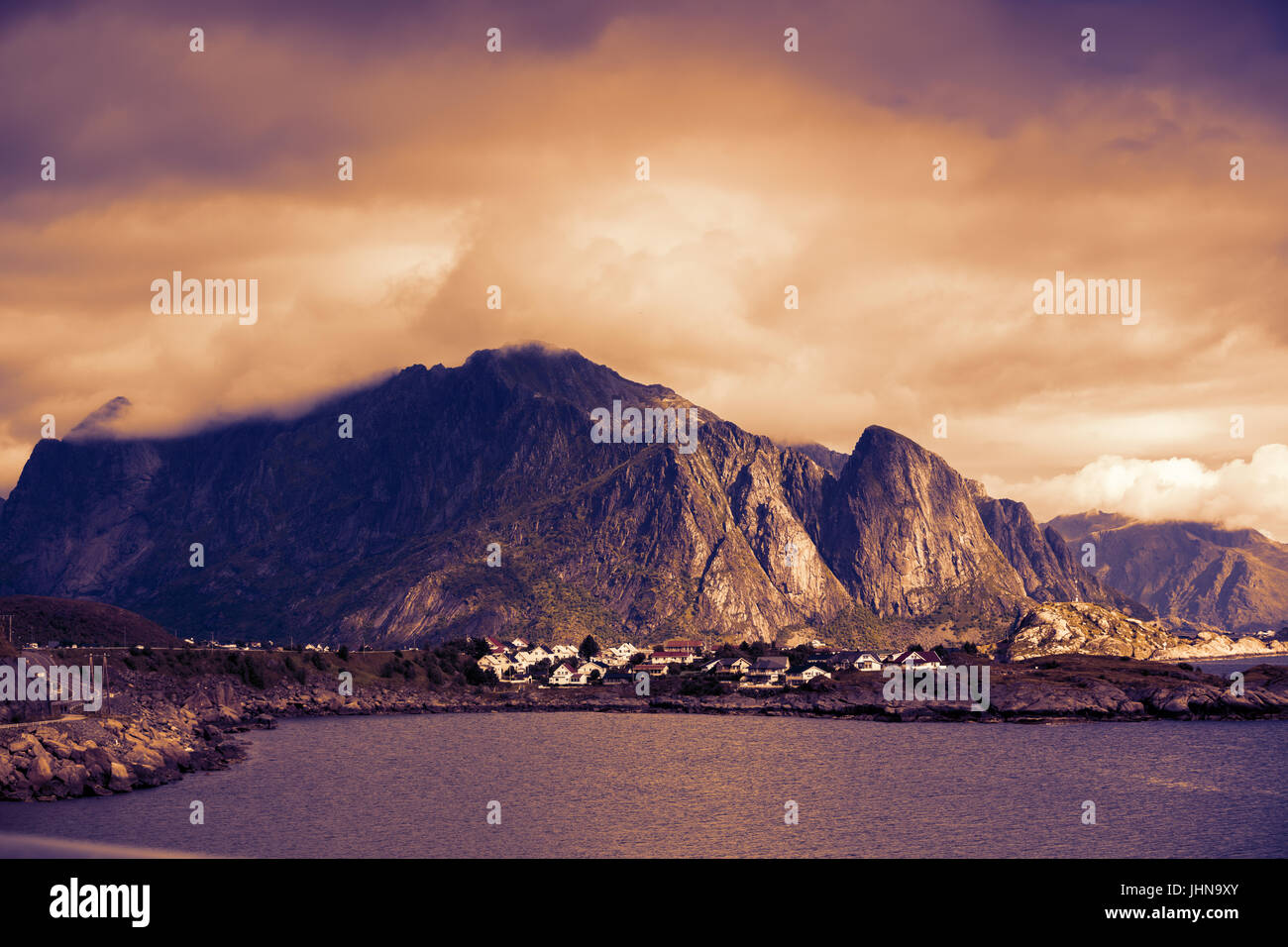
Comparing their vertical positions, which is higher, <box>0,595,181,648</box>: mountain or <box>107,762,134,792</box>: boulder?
<box>0,595,181,648</box>: mountain

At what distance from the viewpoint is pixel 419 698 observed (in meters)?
157

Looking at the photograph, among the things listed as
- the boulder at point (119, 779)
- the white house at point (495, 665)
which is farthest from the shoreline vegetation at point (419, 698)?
the white house at point (495, 665)

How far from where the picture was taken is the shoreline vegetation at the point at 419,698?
230ft

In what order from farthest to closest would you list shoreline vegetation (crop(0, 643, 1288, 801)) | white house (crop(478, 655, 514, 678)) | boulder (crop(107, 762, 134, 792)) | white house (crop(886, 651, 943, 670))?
white house (crop(478, 655, 514, 678)) < white house (crop(886, 651, 943, 670)) < shoreline vegetation (crop(0, 643, 1288, 801)) < boulder (crop(107, 762, 134, 792))

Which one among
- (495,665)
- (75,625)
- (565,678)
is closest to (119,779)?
(75,625)

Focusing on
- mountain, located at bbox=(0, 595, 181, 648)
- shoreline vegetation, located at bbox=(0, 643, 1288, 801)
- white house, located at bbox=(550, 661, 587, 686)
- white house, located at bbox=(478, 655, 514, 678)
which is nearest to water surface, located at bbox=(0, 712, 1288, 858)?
shoreline vegetation, located at bbox=(0, 643, 1288, 801)

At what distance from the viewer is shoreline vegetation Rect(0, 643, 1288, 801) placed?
2766 inches

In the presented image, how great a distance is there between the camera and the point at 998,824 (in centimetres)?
5472

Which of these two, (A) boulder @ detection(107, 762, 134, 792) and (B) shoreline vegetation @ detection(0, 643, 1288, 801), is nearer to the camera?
(A) boulder @ detection(107, 762, 134, 792)

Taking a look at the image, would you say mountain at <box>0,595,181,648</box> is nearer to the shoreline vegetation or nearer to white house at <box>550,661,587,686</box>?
the shoreline vegetation

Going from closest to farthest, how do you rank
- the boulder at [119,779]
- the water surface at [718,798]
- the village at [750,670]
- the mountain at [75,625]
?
the water surface at [718,798]
the boulder at [119,779]
the mountain at [75,625]
the village at [750,670]

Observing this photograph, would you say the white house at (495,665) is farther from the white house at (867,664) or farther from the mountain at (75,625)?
the white house at (867,664)
